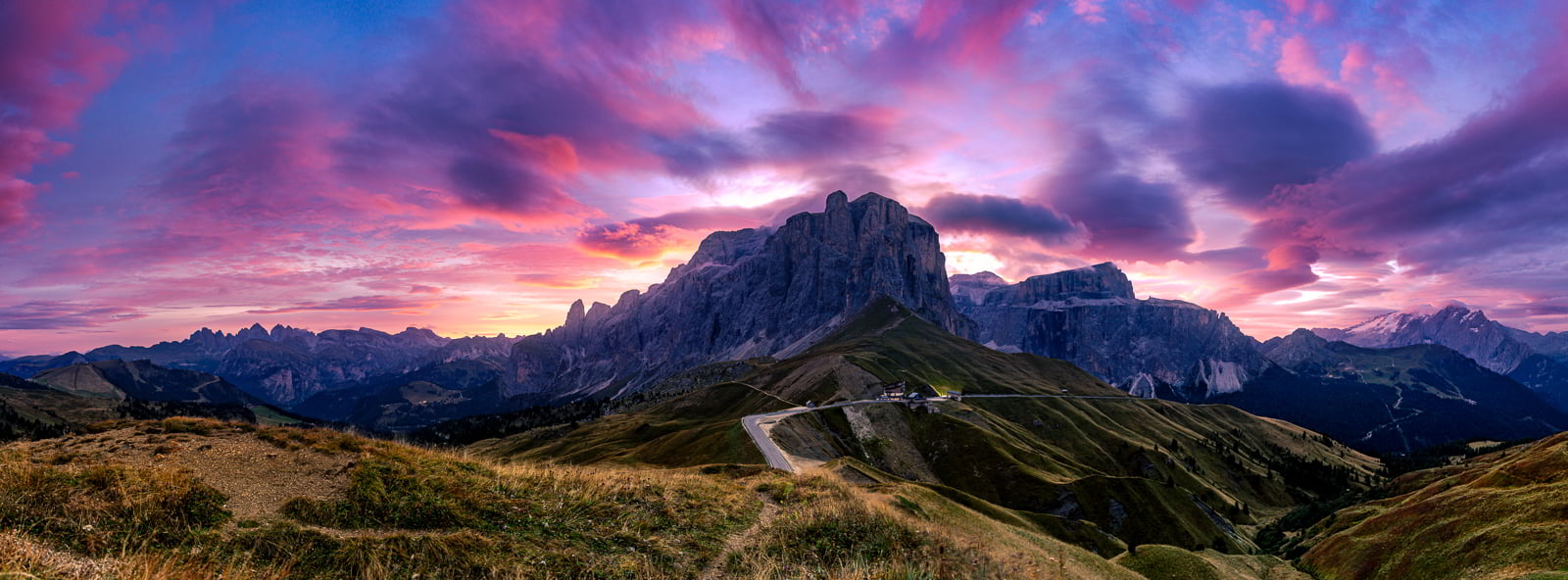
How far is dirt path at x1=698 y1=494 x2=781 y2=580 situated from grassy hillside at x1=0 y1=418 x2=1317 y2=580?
12cm

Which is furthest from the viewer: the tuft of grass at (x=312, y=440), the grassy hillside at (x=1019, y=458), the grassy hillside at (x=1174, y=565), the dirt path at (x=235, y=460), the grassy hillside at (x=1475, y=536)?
the grassy hillside at (x=1019, y=458)

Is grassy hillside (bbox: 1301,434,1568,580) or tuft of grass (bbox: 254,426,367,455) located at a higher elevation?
tuft of grass (bbox: 254,426,367,455)

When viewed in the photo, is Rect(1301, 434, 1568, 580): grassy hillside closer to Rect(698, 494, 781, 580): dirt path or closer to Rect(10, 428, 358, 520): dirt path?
Rect(698, 494, 781, 580): dirt path

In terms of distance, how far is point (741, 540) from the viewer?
22.0 m

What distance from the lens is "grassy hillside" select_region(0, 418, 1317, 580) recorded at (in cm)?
1534

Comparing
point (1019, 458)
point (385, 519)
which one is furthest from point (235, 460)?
point (1019, 458)

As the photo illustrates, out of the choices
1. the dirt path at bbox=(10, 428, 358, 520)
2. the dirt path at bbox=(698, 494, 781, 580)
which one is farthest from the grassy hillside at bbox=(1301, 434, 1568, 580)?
the dirt path at bbox=(10, 428, 358, 520)

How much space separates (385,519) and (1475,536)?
7387 centimetres

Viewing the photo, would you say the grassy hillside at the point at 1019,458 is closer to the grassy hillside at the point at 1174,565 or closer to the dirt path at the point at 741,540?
the grassy hillside at the point at 1174,565

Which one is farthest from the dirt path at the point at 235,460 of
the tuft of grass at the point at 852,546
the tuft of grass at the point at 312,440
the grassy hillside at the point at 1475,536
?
the grassy hillside at the point at 1475,536

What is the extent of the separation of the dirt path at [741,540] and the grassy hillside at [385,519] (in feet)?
0.39

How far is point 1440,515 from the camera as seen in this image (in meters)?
53.2

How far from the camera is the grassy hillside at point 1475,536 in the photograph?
38.4 meters

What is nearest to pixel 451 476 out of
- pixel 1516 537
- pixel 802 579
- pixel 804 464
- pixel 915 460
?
pixel 802 579
